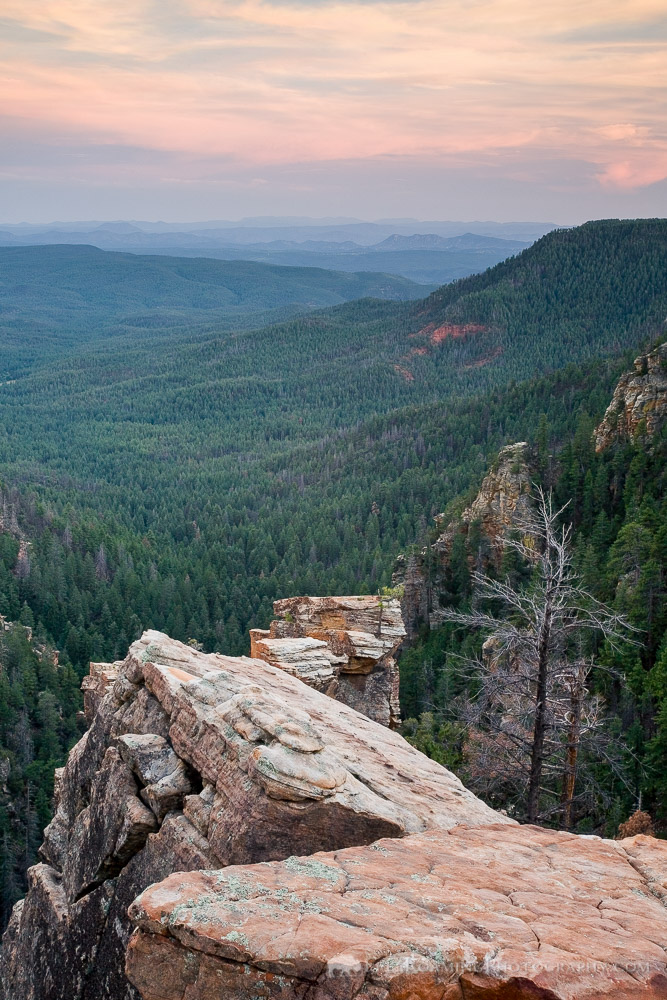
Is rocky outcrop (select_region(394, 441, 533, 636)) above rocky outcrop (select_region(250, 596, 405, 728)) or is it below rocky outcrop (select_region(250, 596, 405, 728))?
below

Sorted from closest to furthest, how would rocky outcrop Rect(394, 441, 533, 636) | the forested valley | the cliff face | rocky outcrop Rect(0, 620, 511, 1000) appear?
the cliff face, rocky outcrop Rect(0, 620, 511, 1000), the forested valley, rocky outcrop Rect(394, 441, 533, 636)

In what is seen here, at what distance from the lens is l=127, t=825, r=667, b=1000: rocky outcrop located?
26.6ft

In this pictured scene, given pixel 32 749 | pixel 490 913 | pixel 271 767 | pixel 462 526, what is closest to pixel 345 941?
pixel 490 913

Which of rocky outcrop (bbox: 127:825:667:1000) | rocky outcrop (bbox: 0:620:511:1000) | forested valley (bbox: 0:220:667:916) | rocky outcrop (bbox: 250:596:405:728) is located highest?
rocky outcrop (bbox: 127:825:667:1000)

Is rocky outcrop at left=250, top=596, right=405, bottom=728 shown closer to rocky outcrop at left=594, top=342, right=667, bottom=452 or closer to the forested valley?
the forested valley

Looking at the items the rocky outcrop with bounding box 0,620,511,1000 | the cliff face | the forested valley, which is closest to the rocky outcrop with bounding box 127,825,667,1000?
the cliff face

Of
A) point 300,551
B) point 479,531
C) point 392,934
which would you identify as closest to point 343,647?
point 392,934

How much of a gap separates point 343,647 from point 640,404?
49.9 meters

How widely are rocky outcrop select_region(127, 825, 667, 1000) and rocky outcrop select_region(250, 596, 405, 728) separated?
14.9 m

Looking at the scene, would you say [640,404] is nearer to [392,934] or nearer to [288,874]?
[288,874]

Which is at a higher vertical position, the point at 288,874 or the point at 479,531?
the point at 288,874

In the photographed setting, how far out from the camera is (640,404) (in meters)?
68.2

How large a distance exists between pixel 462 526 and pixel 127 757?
67.6 meters

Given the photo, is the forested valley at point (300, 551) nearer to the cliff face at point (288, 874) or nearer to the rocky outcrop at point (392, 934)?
the cliff face at point (288, 874)
